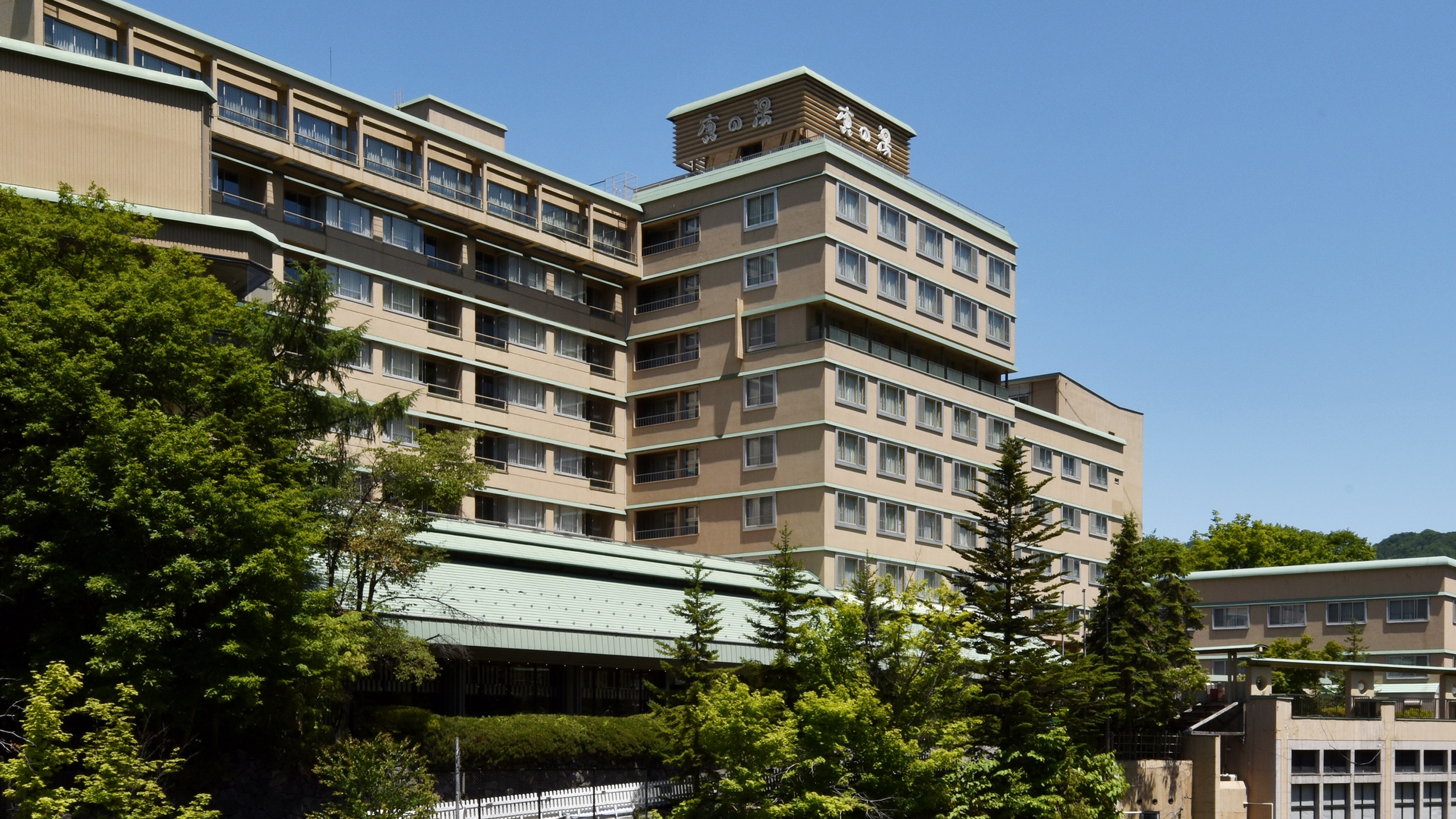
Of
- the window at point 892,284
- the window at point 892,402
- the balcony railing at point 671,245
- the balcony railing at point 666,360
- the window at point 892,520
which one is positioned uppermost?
the balcony railing at point 671,245

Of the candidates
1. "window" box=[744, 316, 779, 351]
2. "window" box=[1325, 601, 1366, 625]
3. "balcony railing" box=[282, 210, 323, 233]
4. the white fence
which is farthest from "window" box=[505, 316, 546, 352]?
"window" box=[1325, 601, 1366, 625]

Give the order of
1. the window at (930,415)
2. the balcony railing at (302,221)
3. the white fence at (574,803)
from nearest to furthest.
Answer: the white fence at (574,803) < the balcony railing at (302,221) < the window at (930,415)

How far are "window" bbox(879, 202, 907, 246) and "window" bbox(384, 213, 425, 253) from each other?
2441 cm

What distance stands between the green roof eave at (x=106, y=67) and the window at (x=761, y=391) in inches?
1465

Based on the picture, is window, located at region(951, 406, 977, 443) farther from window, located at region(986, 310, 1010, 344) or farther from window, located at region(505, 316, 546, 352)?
window, located at region(505, 316, 546, 352)

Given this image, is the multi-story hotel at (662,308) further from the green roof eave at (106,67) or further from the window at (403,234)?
the green roof eave at (106,67)

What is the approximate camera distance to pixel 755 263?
3123 inches

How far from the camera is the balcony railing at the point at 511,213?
248 feet

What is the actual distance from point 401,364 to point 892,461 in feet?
87.2

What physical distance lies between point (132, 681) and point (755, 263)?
164 ft

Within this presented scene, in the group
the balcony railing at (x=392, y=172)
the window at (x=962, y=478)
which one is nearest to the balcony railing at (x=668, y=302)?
the balcony railing at (x=392, y=172)

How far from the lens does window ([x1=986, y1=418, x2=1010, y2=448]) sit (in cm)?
8838

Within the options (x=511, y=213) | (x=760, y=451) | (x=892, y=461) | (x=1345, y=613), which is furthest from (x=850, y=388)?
(x=1345, y=613)

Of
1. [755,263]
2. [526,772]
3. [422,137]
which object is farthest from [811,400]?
[526,772]
